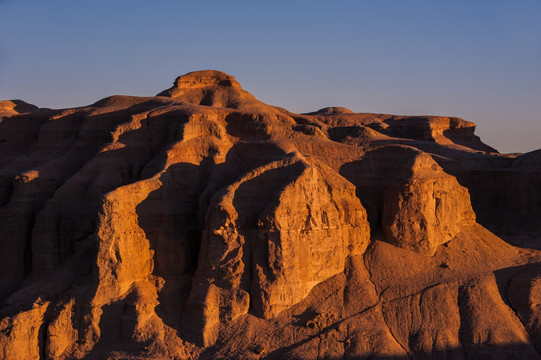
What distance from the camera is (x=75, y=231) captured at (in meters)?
41.6

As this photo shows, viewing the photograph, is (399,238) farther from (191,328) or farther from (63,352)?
(63,352)

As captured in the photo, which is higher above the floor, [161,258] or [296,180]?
[296,180]

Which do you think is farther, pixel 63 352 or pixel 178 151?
pixel 178 151

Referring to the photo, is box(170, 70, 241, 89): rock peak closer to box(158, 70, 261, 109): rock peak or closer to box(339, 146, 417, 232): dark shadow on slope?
box(158, 70, 261, 109): rock peak

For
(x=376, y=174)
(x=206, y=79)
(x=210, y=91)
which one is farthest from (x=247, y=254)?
(x=206, y=79)

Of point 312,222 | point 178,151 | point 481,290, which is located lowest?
point 481,290

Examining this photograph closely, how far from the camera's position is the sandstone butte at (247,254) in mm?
36250

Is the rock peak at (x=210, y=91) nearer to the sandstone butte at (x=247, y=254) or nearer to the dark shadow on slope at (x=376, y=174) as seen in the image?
the sandstone butte at (x=247, y=254)

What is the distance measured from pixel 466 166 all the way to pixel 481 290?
68.1 ft

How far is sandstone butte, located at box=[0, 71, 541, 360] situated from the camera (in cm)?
3625

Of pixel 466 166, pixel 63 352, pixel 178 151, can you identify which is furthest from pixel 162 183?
pixel 466 166

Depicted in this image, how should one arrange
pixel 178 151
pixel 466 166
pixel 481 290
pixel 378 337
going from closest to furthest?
pixel 378 337, pixel 481 290, pixel 178 151, pixel 466 166

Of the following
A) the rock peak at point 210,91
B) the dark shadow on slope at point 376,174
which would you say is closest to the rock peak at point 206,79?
the rock peak at point 210,91

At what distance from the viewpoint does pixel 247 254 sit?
121 ft
